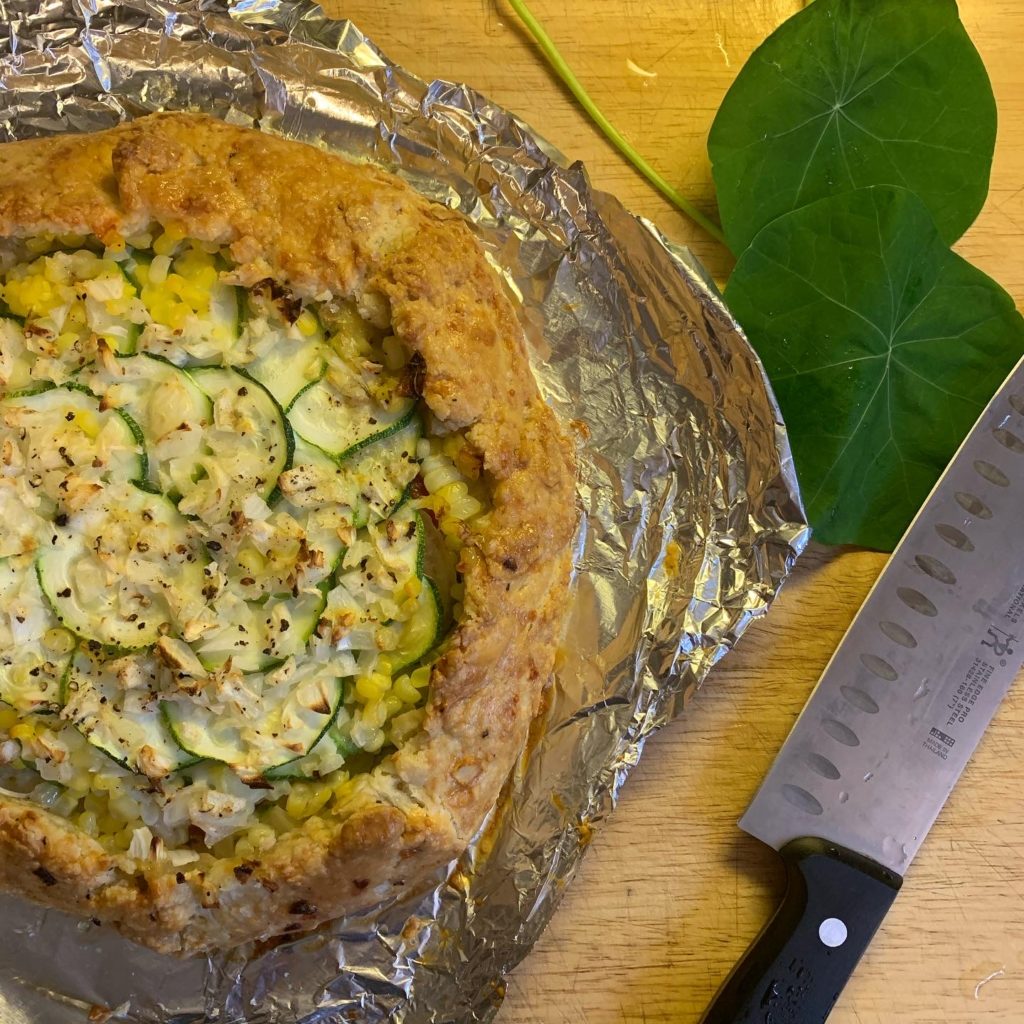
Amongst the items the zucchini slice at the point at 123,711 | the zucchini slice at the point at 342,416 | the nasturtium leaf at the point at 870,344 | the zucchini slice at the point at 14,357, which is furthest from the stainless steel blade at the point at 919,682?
the zucchini slice at the point at 14,357

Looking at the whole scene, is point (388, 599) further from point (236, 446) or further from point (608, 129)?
point (608, 129)

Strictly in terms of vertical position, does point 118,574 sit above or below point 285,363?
below

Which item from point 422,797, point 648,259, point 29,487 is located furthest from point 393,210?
point 422,797

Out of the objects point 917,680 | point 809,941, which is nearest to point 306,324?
point 917,680

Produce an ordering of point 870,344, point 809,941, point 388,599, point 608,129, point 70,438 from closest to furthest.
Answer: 1. point 70,438
2. point 388,599
3. point 809,941
4. point 870,344
5. point 608,129

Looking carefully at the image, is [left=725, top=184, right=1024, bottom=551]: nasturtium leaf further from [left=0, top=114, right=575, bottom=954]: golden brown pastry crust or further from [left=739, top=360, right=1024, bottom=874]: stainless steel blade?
[left=0, top=114, right=575, bottom=954]: golden brown pastry crust

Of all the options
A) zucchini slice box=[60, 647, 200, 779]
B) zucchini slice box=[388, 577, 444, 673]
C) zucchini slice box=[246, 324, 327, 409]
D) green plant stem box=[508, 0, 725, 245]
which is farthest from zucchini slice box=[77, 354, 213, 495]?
green plant stem box=[508, 0, 725, 245]

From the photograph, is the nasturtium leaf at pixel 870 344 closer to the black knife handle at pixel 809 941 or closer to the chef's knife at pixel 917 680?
the chef's knife at pixel 917 680

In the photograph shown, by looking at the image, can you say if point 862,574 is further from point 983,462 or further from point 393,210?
point 393,210
